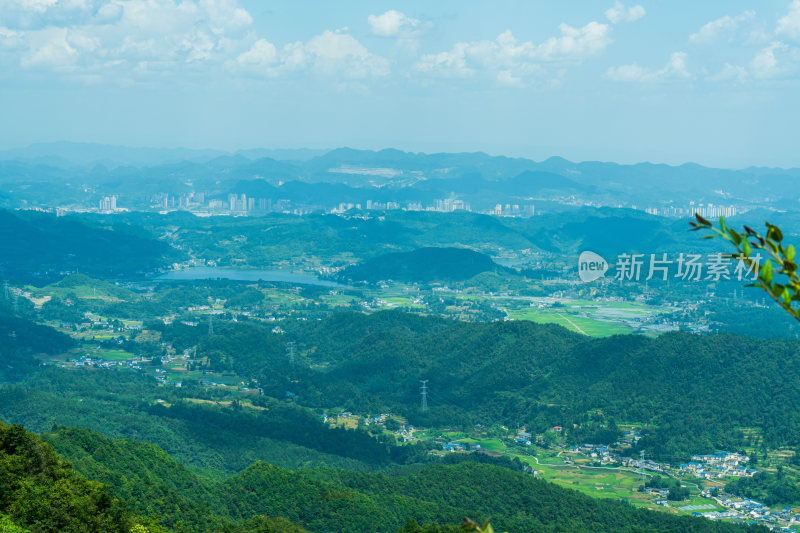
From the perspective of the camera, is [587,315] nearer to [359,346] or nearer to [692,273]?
[692,273]

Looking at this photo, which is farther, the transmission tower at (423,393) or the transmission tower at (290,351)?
the transmission tower at (290,351)

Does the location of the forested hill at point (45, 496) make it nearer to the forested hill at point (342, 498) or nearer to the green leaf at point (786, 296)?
the forested hill at point (342, 498)

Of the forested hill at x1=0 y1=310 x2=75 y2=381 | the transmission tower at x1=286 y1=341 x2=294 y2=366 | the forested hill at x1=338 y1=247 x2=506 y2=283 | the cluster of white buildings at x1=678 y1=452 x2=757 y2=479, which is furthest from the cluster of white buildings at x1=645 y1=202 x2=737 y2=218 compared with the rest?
the forested hill at x1=0 y1=310 x2=75 y2=381

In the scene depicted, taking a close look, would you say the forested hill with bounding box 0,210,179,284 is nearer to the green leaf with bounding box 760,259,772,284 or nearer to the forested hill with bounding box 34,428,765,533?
the forested hill with bounding box 34,428,765,533

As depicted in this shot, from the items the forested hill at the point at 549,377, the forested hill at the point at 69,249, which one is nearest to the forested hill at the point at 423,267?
the forested hill at the point at 69,249

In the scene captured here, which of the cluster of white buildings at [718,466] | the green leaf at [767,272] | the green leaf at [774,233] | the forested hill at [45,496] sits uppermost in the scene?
the green leaf at [774,233]

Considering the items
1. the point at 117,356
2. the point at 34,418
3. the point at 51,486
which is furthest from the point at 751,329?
the point at 51,486
